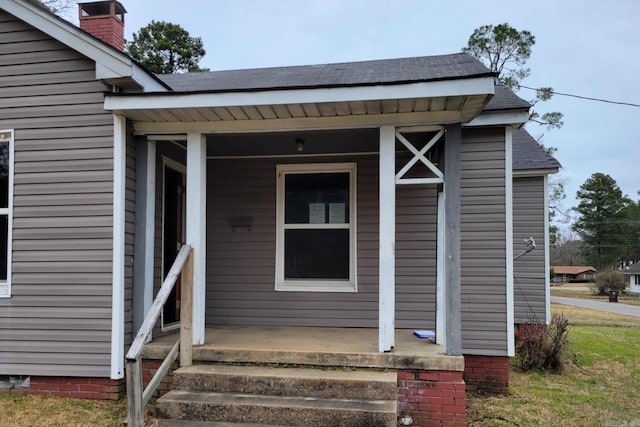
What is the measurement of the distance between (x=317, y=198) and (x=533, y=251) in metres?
4.33

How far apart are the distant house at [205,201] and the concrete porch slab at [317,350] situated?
0.03m

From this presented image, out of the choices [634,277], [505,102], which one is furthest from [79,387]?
[634,277]

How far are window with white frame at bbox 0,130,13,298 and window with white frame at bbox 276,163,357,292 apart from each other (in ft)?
9.60

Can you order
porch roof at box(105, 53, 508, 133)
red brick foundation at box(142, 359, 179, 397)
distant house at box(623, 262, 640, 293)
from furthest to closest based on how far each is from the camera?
distant house at box(623, 262, 640, 293) → red brick foundation at box(142, 359, 179, 397) → porch roof at box(105, 53, 508, 133)

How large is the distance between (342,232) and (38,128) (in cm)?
357

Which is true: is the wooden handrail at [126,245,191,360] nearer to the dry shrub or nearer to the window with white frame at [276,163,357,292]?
the window with white frame at [276,163,357,292]

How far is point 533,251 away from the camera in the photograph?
25.7 feet

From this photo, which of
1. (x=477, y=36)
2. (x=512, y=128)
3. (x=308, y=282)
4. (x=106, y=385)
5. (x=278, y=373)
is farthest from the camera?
(x=477, y=36)

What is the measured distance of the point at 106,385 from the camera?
424cm

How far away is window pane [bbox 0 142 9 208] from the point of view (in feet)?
14.7

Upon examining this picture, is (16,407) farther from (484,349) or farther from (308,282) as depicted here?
(484,349)

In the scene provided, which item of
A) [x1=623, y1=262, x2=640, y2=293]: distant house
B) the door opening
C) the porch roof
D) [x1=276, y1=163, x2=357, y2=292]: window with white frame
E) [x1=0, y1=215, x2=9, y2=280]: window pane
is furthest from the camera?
[x1=623, y1=262, x2=640, y2=293]: distant house

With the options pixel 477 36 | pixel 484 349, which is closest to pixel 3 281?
pixel 484 349

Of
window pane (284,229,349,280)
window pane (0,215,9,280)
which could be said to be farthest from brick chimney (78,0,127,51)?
window pane (284,229,349,280)
